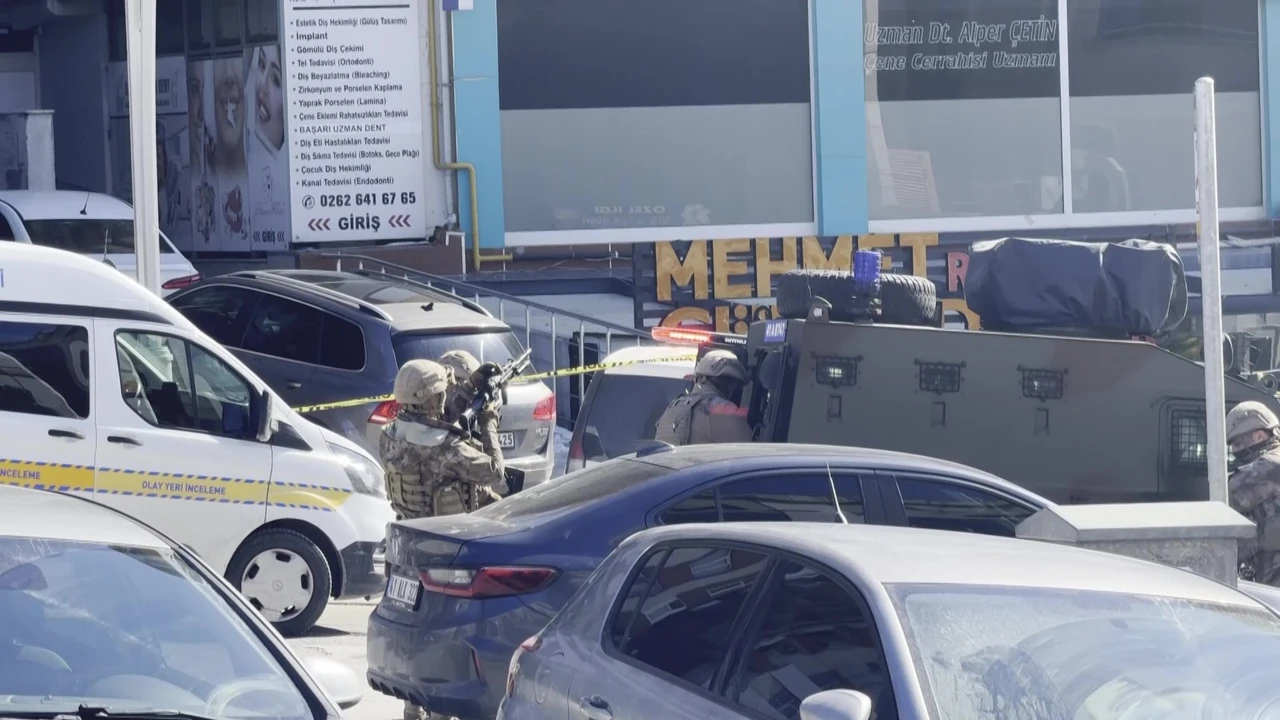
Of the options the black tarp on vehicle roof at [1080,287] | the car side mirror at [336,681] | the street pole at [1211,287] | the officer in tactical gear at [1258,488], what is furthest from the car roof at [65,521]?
the black tarp on vehicle roof at [1080,287]

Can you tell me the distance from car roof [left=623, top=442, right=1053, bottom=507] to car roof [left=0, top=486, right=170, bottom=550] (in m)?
2.38

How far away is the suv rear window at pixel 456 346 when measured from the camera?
10.7 m

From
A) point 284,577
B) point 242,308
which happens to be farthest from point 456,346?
point 284,577

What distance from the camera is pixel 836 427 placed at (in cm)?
812

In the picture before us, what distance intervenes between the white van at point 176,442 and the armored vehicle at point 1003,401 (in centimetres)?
251

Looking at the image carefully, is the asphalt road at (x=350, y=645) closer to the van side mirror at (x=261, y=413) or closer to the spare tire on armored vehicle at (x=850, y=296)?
the van side mirror at (x=261, y=413)

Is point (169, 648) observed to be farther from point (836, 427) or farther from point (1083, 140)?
point (1083, 140)

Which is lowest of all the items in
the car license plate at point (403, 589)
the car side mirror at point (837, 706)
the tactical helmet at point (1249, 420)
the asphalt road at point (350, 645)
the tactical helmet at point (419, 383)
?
the asphalt road at point (350, 645)

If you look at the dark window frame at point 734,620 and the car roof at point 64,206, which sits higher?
the car roof at point 64,206

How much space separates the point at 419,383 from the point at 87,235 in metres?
8.91

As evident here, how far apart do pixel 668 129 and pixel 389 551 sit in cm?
1138

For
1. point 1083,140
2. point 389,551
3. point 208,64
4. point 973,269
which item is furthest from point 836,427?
point 208,64

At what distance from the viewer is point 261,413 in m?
8.46

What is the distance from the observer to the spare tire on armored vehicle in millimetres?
8570
